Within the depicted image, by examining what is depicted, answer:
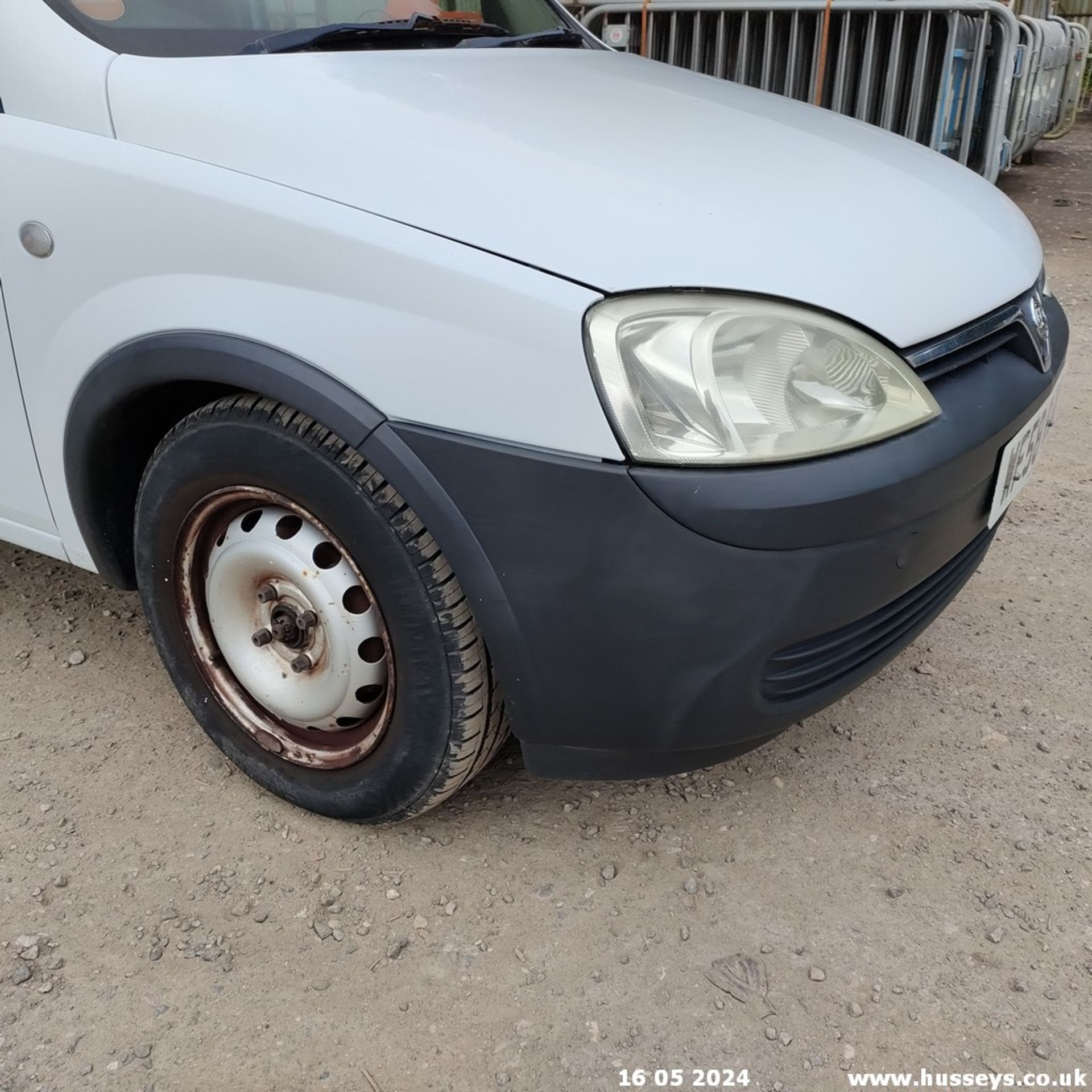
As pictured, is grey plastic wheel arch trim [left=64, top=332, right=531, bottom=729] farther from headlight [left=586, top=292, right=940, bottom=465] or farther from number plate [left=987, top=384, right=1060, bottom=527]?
number plate [left=987, top=384, right=1060, bottom=527]

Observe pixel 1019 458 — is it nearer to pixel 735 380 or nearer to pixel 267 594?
pixel 735 380

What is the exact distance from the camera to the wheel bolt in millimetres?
1861

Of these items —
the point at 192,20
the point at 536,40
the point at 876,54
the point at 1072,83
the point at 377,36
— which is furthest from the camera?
the point at 1072,83

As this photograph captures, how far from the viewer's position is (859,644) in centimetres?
168

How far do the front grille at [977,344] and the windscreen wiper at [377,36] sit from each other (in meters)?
1.18

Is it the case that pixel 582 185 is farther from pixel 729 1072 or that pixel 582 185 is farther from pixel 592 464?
pixel 729 1072

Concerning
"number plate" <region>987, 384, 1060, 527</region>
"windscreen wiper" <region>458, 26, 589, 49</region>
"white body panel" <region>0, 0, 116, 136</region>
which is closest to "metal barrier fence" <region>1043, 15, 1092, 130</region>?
"windscreen wiper" <region>458, 26, 589, 49</region>

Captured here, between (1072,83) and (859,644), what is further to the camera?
(1072,83)

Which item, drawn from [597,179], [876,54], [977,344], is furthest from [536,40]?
[876,54]

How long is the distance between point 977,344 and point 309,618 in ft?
4.01

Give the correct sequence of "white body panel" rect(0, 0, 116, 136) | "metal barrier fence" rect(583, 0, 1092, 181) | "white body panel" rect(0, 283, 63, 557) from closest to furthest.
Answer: "white body panel" rect(0, 0, 116, 136)
"white body panel" rect(0, 283, 63, 557)
"metal barrier fence" rect(583, 0, 1092, 181)

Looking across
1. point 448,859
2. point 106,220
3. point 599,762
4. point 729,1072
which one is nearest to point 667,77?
point 106,220

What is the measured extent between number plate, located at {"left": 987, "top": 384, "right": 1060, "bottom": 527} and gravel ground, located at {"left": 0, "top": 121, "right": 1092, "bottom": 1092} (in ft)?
1.99

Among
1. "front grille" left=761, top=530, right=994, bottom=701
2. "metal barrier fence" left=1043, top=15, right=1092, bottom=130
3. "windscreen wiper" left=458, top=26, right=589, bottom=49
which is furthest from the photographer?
"metal barrier fence" left=1043, top=15, right=1092, bottom=130
